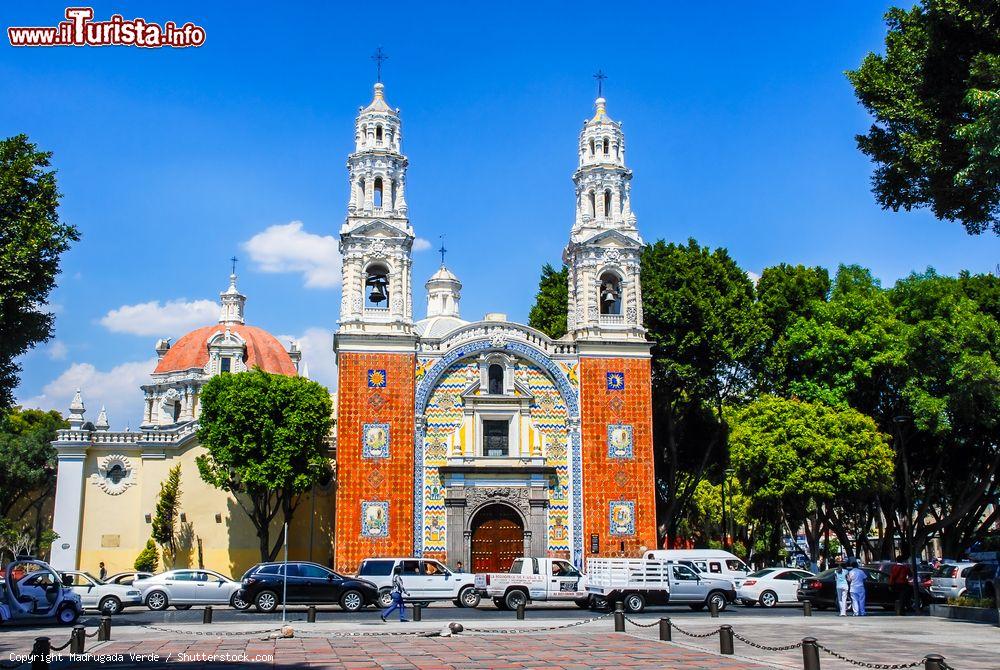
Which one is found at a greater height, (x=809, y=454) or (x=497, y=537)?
(x=809, y=454)

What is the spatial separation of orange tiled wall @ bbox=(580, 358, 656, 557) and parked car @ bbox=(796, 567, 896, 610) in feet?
24.2

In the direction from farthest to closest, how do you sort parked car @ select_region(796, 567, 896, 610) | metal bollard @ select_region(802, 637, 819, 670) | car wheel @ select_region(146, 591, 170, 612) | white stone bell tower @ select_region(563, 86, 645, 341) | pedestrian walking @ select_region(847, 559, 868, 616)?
white stone bell tower @ select_region(563, 86, 645, 341) < parked car @ select_region(796, 567, 896, 610) < car wheel @ select_region(146, 591, 170, 612) < pedestrian walking @ select_region(847, 559, 868, 616) < metal bollard @ select_region(802, 637, 819, 670)

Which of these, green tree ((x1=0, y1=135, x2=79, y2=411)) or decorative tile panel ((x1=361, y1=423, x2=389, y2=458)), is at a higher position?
green tree ((x1=0, y1=135, x2=79, y2=411))

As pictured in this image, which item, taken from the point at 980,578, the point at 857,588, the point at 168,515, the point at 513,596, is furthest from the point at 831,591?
the point at 168,515

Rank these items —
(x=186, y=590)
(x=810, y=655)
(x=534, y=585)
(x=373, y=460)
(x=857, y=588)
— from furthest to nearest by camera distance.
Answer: (x=373, y=460)
(x=186, y=590)
(x=534, y=585)
(x=857, y=588)
(x=810, y=655)

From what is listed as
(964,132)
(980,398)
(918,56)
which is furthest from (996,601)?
(918,56)

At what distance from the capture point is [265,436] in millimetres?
39000

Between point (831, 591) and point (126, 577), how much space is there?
72.0 feet

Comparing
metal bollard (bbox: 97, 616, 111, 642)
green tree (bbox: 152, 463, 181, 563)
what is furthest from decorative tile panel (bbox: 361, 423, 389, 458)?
metal bollard (bbox: 97, 616, 111, 642)

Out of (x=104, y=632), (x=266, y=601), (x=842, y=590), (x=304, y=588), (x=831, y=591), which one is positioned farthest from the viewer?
(x=831, y=591)

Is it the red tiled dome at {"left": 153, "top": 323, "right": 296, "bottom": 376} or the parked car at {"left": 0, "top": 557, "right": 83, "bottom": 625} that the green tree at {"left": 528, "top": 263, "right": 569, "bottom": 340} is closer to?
the red tiled dome at {"left": 153, "top": 323, "right": 296, "bottom": 376}

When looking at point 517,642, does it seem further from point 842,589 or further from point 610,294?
point 610,294

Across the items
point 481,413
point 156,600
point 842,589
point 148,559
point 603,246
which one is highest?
point 603,246

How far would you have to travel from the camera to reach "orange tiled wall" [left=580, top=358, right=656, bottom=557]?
3700 cm
